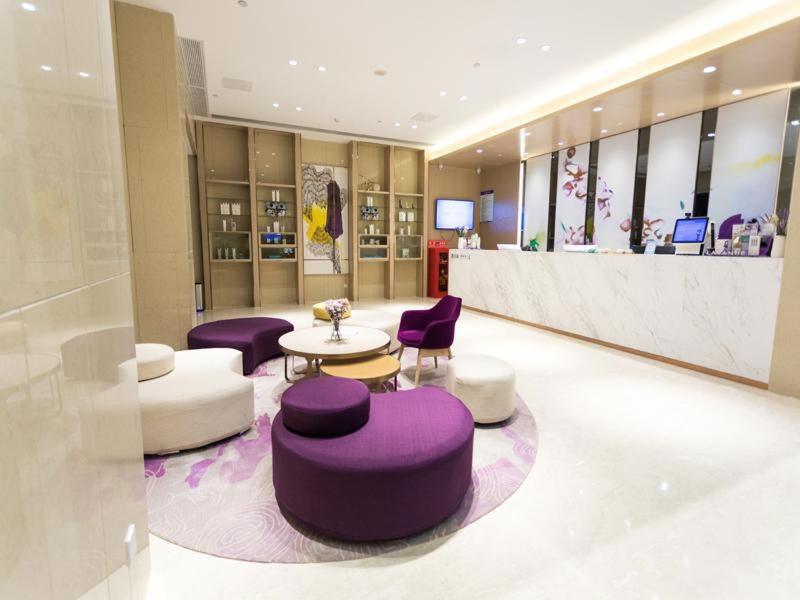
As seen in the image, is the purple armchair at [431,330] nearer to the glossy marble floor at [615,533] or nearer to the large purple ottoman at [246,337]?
the glossy marble floor at [615,533]

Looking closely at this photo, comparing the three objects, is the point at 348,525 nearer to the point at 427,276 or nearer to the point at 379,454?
the point at 379,454

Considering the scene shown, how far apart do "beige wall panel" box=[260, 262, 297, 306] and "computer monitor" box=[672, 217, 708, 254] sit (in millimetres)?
7077

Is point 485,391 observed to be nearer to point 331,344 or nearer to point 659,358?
point 331,344

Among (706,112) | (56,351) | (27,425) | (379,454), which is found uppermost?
(706,112)

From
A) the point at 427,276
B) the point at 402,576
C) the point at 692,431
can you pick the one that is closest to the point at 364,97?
the point at 427,276

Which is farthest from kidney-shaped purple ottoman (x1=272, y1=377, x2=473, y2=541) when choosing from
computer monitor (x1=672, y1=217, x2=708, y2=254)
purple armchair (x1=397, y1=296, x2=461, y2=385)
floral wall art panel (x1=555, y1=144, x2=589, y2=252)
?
floral wall art panel (x1=555, y1=144, x2=589, y2=252)

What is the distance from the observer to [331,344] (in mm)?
3674

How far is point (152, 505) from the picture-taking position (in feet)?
7.21

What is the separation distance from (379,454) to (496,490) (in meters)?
0.88

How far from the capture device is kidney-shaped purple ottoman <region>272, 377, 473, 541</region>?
1.83m

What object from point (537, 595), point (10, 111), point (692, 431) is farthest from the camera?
point (692, 431)

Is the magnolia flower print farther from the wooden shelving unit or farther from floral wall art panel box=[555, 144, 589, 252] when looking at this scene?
the wooden shelving unit

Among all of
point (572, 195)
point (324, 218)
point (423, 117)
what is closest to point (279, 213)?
point (324, 218)

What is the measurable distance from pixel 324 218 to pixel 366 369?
6.45 m
